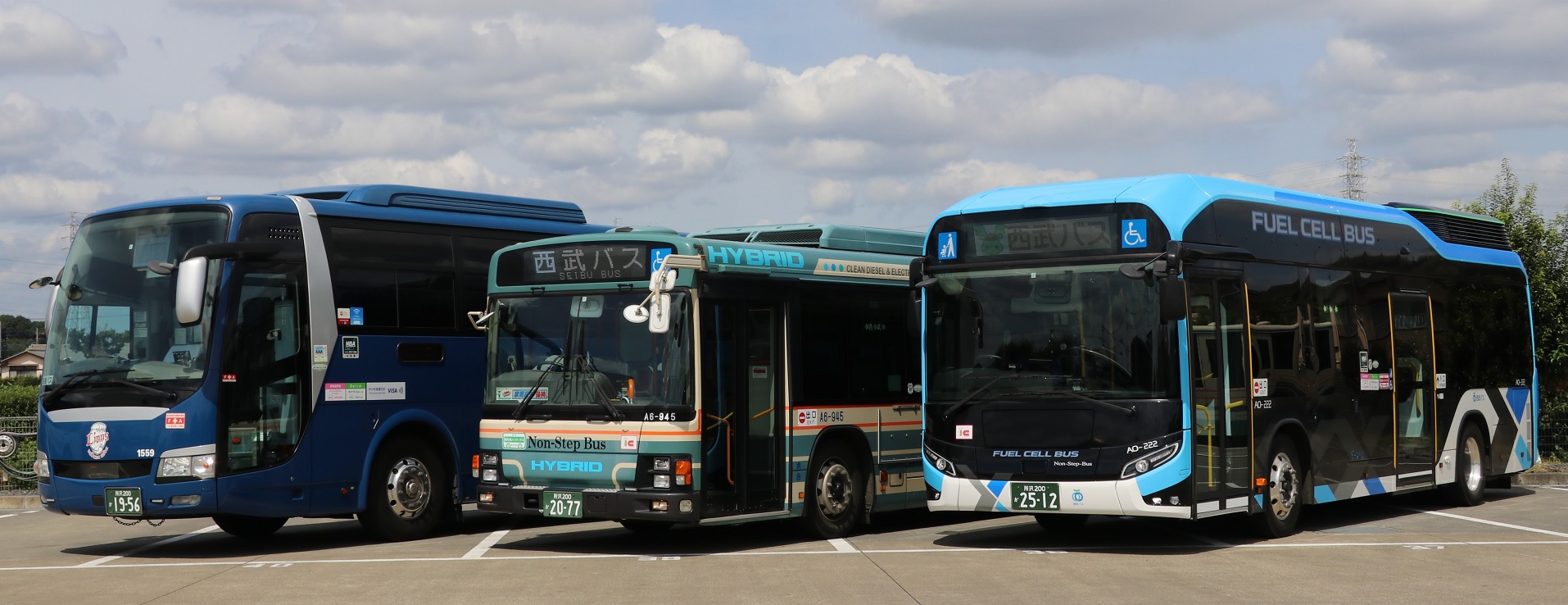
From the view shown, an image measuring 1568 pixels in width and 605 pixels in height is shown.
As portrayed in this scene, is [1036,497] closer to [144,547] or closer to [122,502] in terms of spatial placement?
[122,502]

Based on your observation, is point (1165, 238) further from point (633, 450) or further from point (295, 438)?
point (295, 438)

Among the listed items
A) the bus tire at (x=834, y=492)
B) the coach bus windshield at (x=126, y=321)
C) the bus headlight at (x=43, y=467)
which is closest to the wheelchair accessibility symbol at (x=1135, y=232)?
the bus tire at (x=834, y=492)

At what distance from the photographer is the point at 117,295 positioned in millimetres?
13648

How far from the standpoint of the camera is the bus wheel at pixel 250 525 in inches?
614

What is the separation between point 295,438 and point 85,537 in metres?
4.25

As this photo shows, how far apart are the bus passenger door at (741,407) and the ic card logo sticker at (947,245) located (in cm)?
162

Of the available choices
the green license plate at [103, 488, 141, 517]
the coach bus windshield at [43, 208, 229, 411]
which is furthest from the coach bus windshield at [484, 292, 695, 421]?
the green license plate at [103, 488, 141, 517]

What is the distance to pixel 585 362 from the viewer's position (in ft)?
44.4

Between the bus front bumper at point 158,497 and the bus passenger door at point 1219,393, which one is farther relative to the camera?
the bus front bumper at point 158,497

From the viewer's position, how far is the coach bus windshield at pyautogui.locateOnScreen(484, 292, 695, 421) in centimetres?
1312

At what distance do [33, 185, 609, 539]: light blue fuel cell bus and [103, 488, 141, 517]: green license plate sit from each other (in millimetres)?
14

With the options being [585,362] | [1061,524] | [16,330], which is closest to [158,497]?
[585,362]

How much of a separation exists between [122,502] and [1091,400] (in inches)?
323

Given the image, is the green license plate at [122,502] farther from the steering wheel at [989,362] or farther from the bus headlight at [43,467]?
the steering wheel at [989,362]
